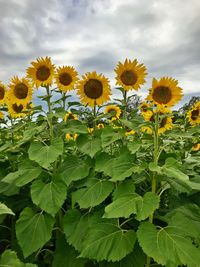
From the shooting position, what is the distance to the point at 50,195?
2.74 m

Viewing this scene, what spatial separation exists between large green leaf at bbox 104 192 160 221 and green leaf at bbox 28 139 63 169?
0.58m

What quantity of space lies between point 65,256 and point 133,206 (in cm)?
77

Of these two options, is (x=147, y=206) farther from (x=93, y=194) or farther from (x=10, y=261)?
(x=10, y=261)

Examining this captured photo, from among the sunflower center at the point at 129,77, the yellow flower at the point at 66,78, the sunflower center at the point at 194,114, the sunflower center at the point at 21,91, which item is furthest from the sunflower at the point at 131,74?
the sunflower center at the point at 194,114

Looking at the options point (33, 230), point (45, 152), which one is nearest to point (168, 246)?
point (33, 230)

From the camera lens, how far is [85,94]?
3.72 metres

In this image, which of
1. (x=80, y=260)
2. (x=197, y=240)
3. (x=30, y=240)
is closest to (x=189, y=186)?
(x=197, y=240)

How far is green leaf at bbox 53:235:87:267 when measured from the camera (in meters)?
2.79

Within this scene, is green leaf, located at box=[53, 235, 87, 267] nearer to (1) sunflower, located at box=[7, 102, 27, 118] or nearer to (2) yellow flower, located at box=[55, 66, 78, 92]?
(2) yellow flower, located at box=[55, 66, 78, 92]

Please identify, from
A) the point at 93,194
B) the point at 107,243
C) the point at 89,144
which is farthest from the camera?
the point at 89,144

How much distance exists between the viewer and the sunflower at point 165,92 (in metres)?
3.19

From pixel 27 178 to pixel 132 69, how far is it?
156cm

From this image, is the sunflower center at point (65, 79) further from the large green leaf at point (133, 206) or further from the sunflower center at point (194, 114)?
the sunflower center at point (194, 114)

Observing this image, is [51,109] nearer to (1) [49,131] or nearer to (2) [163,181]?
(1) [49,131]
